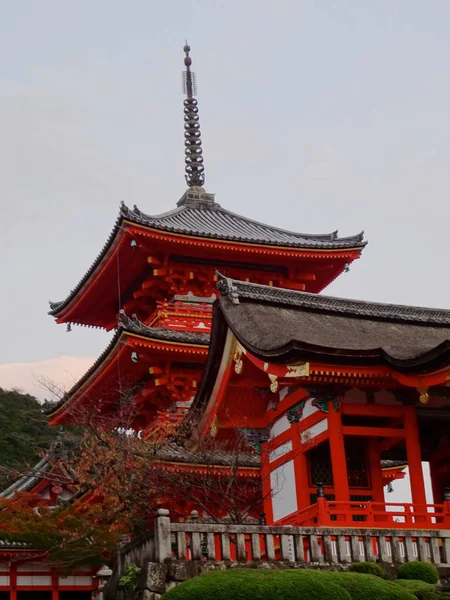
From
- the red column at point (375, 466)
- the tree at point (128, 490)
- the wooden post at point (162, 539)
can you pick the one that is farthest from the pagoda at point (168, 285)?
the wooden post at point (162, 539)

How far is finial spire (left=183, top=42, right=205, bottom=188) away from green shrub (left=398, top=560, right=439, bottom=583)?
999 inches

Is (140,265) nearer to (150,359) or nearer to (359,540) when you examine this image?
(150,359)

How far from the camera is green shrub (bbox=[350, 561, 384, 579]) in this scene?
15.9 metres

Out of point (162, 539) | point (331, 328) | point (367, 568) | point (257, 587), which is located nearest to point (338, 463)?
point (367, 568)

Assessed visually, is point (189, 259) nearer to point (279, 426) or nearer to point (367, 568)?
point (279, 426)

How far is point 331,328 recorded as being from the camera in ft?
72.1

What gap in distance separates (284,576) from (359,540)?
2643mm

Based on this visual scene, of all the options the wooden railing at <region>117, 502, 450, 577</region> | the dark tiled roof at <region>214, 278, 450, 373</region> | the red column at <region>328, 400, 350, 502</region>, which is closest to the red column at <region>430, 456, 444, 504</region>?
the dark tiled roof at <region>214, 278, 450, 373</region>

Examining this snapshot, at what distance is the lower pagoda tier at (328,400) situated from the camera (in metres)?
18.8

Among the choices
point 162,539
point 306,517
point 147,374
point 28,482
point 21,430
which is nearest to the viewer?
point 162,539

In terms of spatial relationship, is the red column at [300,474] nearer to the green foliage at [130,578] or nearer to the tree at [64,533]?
the green foliage at [130,578]

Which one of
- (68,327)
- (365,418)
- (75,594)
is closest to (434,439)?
(365,418)

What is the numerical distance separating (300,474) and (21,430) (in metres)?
48.5

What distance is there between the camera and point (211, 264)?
110 feet
